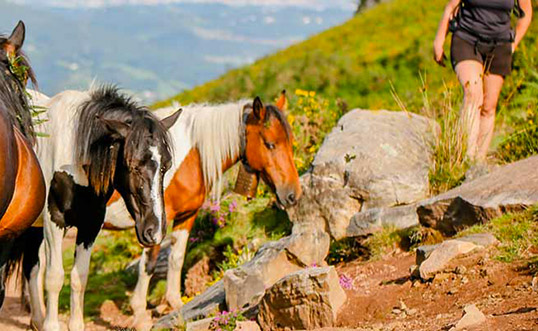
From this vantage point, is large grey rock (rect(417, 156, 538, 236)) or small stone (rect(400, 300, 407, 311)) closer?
small stone (rect(400, 300, 407, 311))

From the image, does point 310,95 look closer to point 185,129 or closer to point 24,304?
point 185,129

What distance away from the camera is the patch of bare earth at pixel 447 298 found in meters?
3.54

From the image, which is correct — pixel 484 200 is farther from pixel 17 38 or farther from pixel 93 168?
pixel 17 38

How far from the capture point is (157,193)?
175 inches

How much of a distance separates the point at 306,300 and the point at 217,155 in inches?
92.1

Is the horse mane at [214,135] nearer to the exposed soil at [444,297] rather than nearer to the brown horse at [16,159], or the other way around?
the exposed soil at [444,297]

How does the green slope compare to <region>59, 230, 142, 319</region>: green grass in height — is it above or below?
above

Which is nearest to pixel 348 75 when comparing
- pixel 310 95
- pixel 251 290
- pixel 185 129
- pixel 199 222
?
pixel 310 95

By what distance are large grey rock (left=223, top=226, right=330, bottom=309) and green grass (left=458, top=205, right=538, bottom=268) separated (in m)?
1.24

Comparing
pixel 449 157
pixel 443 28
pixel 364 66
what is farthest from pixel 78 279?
pixel 364 66

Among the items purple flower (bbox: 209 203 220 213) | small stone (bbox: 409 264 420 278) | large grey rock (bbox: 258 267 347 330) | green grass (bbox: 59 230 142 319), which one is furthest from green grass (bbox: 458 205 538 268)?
green grass (bbox: 59 230 142 319)

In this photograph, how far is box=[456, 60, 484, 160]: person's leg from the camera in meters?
6.34

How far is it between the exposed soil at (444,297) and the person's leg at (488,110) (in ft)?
7.31

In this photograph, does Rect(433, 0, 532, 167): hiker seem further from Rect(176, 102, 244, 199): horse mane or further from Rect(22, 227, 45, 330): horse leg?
Rect(22, 227, 45, 330): horse leg
